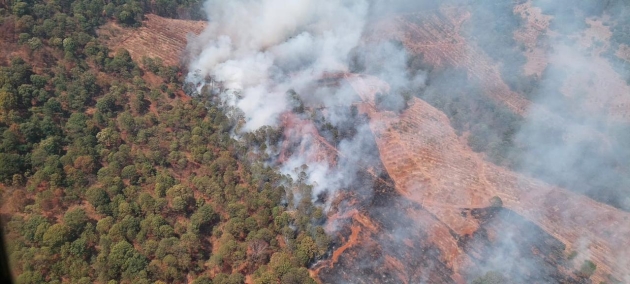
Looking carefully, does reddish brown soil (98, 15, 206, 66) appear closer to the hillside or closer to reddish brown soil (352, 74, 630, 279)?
the hillside

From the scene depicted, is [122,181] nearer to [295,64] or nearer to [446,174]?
[295,64]

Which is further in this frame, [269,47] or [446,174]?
[269,47]

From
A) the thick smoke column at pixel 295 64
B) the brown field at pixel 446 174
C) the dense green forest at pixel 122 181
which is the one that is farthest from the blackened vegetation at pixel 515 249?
the dense green forest at pixel 122 181

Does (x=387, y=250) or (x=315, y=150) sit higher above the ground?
(x=315, y=150)

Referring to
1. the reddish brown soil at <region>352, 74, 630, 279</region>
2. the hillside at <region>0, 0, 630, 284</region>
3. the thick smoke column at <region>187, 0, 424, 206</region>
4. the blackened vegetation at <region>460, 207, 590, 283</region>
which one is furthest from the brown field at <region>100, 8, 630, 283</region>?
the thick smoke column at <region>187, 0, 424, 206</region>

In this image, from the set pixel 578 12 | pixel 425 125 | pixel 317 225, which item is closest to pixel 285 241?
pixel 317 225

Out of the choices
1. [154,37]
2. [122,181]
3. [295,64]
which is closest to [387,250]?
[122,181]

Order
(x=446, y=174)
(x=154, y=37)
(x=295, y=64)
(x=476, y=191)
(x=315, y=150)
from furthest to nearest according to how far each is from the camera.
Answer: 1. (x=154, y=37)
2. (x=295, y=64)
3. (x=446, y=174)
4. (x=315, y=150)
5. (x=476, y=191)
